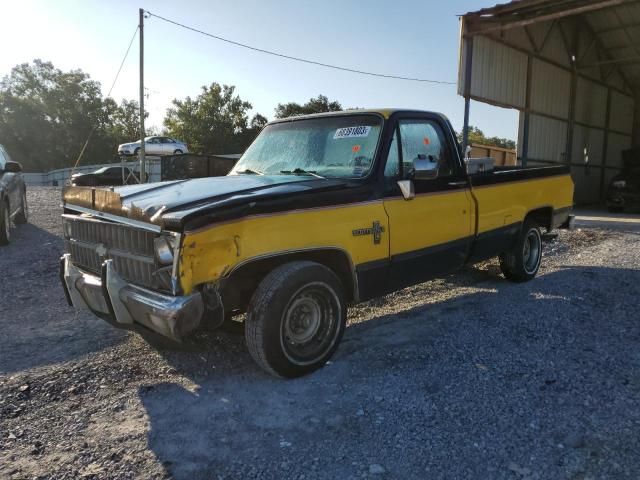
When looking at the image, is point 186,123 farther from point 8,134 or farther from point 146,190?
point 146,190

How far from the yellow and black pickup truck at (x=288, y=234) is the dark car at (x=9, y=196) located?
16.7 feet

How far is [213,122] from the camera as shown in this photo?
158ft

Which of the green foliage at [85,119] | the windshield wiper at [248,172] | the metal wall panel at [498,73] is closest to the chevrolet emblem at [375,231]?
the windshield wiper at [248,172]

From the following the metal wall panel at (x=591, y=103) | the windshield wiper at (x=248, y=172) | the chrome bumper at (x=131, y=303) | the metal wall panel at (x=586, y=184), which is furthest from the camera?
the metal wall panel at (x=586, y=184)

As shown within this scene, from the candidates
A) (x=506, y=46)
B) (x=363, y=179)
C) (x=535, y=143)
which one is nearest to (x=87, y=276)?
(x=363, y=179)

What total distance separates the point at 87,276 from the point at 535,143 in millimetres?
17499

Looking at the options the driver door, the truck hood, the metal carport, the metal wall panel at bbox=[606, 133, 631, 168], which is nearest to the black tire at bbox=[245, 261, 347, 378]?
the truck hood

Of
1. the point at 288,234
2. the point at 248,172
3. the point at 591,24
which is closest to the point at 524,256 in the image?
the point at 248,172

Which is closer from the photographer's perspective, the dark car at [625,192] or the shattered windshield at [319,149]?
the shattered windshield at [319,149]

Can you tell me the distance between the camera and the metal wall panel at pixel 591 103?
1994cm

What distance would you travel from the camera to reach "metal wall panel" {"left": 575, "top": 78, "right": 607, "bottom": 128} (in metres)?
19.9

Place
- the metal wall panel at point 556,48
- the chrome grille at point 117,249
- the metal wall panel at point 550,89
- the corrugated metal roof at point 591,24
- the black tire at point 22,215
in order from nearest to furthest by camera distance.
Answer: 1. the chrome grille at point 117,249
2. the black tire at point 22,215
3. the corrugated metal roof at point 591,24
4. the metal wall panel at point 550,89
5. the metal wall panel at point 556,48

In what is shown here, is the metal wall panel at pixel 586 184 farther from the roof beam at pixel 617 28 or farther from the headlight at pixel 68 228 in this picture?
the headlight at pixel 68 228

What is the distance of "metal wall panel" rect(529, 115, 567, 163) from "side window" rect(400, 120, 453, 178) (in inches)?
563
